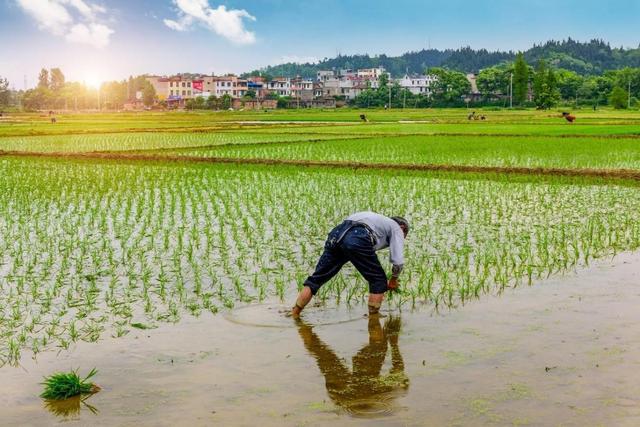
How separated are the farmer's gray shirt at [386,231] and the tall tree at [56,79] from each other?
117 metres

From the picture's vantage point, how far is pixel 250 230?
845cm

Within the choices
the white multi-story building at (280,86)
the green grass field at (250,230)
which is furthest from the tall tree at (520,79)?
the green grass field at (250,230)

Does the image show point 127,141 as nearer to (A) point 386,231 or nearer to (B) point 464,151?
(B) point 464,151

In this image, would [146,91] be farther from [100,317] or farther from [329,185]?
[100,317]

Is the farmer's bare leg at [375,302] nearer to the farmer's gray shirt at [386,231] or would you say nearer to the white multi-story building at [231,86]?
the farmer's gray shirt at [386,231]

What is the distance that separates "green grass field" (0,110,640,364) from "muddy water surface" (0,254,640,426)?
1.23 ft

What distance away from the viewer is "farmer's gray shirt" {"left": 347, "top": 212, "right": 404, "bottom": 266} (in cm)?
496

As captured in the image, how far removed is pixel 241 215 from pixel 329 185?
3136mm

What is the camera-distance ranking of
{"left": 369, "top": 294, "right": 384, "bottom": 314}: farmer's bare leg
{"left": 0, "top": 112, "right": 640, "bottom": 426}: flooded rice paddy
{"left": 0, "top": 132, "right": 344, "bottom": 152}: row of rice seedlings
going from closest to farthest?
{"left": 0, "top": 112, "right": 640, "bottom": 426}: flooded rice paddy, {"left": 369, "top": 294, "right": 384, "bottom": 314}: farmer's bare leg, {"left": 0, "top": 132, "right": 344, "bottom": 152}: row of rice seedlings

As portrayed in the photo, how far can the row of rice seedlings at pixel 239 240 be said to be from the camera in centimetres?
551

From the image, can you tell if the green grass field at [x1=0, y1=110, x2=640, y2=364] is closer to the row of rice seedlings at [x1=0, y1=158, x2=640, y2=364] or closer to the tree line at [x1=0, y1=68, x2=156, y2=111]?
the row of rice seedlings at [x1=0, y1=158, x2=640, y2=364]

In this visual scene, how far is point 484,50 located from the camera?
193m

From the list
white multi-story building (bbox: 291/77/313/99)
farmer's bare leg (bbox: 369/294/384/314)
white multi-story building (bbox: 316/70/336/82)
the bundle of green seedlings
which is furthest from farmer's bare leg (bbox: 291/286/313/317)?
white multi-story building (bbox: 316/70/336/82)

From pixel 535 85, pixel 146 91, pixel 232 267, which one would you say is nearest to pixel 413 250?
pixel 232 267
